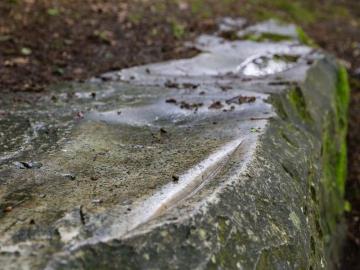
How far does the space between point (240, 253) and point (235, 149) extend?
101 cm

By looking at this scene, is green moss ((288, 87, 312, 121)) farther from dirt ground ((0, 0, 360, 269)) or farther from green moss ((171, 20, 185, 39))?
green moss ((171, 20, 185, 39))

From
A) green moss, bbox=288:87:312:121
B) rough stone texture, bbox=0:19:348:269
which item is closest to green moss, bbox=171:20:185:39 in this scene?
rough stone texture, bbox=0:19:348:269

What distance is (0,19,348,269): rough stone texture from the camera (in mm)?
2256

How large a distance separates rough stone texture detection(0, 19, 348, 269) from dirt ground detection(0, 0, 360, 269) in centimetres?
78

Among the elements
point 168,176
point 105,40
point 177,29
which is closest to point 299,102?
point 168,176

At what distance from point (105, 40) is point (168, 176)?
5015 millimetres

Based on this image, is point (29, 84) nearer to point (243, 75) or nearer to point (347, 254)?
point (243, 75)

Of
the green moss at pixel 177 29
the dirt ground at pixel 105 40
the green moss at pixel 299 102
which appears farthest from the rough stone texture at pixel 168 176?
the green moss at pixel 177 29

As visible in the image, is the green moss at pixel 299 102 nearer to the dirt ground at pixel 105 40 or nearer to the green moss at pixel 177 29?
the dirt ground at pixel 105 40

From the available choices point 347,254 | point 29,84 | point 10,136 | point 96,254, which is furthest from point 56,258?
point 347,254

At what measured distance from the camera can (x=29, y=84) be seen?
5445mm

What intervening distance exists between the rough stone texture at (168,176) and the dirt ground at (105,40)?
775mm

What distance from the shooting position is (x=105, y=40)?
24.1ft

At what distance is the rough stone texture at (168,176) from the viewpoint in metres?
2.26
